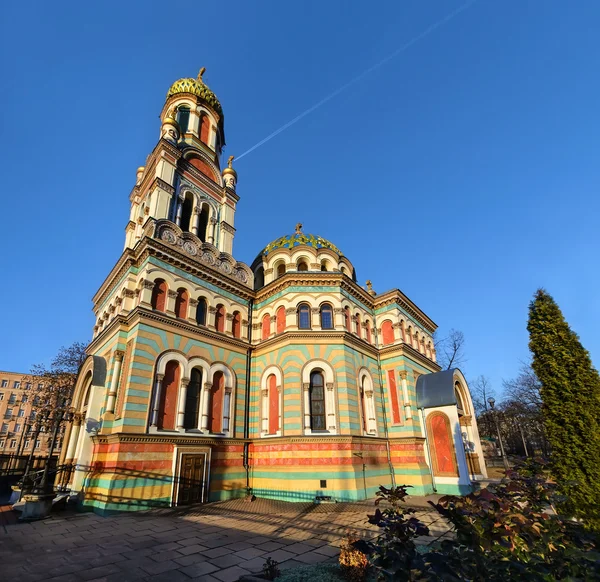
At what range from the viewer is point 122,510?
13.3 meters

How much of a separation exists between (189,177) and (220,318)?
9.84 metres

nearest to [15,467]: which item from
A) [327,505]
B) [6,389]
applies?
[327,505]

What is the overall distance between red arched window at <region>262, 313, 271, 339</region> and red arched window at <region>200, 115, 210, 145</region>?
1473cm

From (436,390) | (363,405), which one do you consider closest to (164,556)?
(363,405)

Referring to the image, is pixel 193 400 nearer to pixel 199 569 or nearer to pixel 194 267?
pixel 194 267

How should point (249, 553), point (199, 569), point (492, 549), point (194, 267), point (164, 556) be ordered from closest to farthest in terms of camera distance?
point (492, 549), point (199, 569), point (164, 556), point (249, 553), point (194, 267)

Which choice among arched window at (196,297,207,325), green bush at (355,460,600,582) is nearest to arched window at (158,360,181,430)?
arched window at (196,297,207,325)

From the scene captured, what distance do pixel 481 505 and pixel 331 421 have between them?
13.2m

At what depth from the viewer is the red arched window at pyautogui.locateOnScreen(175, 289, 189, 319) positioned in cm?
1795

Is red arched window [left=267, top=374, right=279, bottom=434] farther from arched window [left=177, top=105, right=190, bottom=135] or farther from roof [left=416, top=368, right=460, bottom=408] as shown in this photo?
arched window [left=177, top=105, right=190, bottom=135]

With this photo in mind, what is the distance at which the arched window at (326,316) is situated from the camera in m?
19.8

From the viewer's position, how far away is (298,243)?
2359 centimetres

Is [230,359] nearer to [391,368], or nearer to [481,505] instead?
[391,368]

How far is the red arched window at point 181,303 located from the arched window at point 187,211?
5.44 meters
